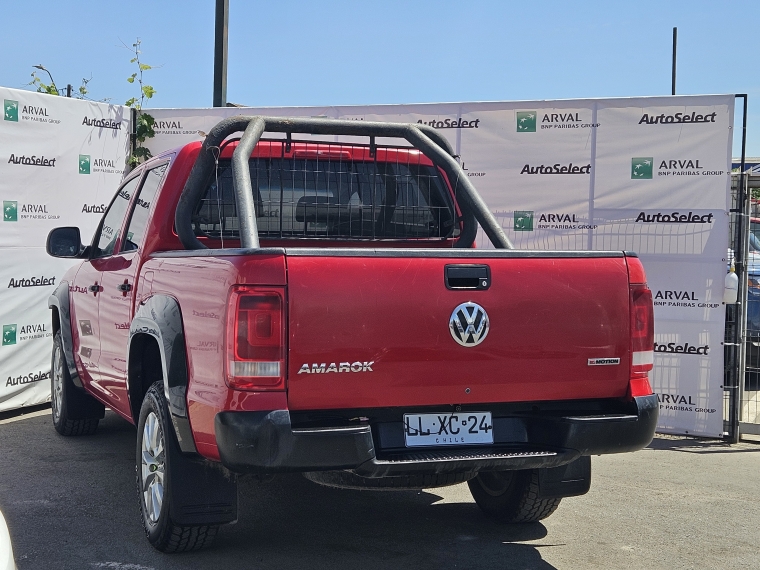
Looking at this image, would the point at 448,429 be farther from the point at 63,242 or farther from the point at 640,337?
the point at 63,242

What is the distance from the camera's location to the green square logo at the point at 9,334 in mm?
8312

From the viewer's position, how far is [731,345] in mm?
7684

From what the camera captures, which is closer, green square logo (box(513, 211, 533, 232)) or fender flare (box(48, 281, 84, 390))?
fender flare (box(48, 281, 84, 390))

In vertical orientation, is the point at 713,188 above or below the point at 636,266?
above

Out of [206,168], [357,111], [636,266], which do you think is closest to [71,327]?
[206,168]

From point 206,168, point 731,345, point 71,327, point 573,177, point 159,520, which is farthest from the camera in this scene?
point 573,177

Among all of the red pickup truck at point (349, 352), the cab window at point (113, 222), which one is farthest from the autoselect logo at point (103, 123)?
the red pickup truck at point (349, 352)

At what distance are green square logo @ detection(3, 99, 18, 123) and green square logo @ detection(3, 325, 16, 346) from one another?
182cm

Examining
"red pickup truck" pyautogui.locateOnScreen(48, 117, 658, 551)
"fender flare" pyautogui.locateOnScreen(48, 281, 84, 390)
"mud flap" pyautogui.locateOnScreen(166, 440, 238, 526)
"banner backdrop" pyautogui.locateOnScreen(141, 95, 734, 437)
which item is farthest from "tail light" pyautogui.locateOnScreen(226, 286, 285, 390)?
"banner backdrop" pyautogui.locateOnScreen(141, 95, 734, 437)

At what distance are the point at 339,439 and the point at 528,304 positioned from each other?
1.00 meters

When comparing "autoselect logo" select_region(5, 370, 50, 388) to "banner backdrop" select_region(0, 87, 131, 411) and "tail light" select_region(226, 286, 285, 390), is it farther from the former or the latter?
"tail light" select_region(226, 286, 285, 390)

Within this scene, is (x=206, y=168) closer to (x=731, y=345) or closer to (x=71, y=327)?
(x=71, y=327)

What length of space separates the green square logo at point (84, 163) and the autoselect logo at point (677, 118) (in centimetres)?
517

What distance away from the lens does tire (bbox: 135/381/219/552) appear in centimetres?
424
